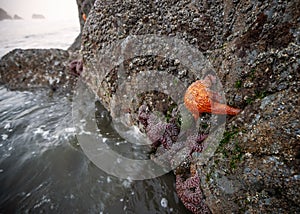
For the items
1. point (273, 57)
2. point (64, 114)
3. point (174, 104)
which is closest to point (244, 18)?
point (273, 57)

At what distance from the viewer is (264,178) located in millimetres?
2146

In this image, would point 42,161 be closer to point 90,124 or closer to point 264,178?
point 90,124

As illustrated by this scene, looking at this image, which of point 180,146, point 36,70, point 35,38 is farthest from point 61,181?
point 35,38

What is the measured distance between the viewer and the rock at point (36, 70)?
278 inches

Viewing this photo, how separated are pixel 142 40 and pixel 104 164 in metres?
2.44

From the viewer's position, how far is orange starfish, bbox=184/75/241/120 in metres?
2.72

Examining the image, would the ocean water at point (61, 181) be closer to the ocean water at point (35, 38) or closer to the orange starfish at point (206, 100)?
the orange starfish at point (206, 100)

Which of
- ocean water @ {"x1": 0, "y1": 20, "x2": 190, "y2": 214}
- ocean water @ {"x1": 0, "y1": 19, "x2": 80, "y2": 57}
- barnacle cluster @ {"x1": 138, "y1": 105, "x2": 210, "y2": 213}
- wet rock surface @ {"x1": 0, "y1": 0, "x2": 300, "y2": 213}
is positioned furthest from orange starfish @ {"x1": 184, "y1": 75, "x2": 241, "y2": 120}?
ocean water @ {"x1": 0, "y1": 19, "x2": 80, "y2": 57}

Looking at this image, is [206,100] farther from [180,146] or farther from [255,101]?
[180,146]

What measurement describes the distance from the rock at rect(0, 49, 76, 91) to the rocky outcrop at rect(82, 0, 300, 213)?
516 cm

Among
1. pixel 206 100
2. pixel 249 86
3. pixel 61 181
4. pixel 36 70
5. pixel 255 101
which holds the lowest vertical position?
pixel 61 181

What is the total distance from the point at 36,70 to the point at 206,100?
261 inches

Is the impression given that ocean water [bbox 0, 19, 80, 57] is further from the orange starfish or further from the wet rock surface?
the orange starfish

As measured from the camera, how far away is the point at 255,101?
245cm
